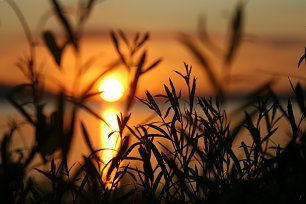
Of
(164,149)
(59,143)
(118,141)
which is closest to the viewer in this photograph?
(59,143)

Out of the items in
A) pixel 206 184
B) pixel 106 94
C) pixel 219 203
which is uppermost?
pixel 106 94

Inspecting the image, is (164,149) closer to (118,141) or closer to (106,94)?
(118,141)

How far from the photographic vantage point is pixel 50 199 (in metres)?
2.08

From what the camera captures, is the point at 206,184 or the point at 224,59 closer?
the point at 224,59

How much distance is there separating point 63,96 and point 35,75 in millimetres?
656

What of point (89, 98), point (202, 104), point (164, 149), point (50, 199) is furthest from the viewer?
point (202, 104)

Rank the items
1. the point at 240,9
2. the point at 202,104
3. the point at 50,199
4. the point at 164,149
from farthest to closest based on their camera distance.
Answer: the point at 202,104, the point at 164,149, the point at 50,199, the point at 240,9

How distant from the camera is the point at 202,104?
A: 9.47 feet

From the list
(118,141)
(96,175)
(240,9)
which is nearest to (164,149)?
(118,141)

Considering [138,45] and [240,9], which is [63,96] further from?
[138,45]

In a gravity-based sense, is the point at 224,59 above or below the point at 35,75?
below

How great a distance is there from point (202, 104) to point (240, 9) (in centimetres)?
129

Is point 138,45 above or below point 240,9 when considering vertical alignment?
above

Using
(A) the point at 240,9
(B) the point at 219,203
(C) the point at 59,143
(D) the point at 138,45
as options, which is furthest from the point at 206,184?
(D) the point at 138,45
